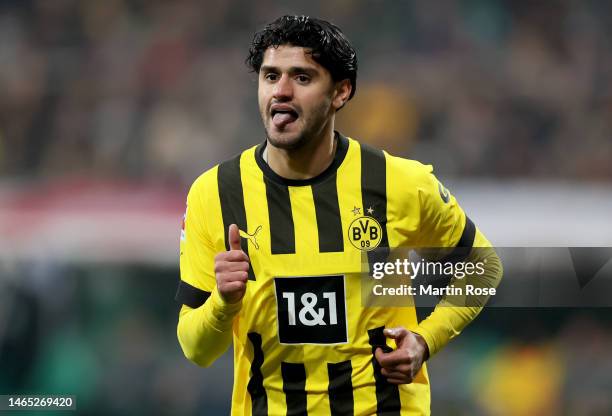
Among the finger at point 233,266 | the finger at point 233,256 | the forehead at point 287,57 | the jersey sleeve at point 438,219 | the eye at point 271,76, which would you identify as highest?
the forehead at point 287,57

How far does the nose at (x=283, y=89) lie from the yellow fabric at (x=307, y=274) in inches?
11.0

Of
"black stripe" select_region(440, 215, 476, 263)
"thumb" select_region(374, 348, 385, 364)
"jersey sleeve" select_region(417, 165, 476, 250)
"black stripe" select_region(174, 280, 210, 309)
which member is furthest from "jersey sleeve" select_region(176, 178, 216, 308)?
"black stripe" select_region(440, 215, 476, 263)

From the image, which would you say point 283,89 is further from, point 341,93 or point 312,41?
point 341,93

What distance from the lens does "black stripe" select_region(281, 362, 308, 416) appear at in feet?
9.86

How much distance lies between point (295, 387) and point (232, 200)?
60 centimetres

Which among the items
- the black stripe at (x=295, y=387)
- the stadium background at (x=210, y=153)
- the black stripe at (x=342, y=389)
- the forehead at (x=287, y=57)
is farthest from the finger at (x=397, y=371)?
the stadium background at (x=210, y=153)

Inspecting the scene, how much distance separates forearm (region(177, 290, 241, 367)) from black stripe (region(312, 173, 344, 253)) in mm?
384

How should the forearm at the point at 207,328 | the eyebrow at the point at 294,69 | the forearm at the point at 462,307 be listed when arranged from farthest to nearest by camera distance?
1. the forearm at the point at 462,307
2. the eyebrow at the point at 294,69
3. the forearm at the point at 207,328

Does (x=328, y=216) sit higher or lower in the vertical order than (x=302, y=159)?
lower

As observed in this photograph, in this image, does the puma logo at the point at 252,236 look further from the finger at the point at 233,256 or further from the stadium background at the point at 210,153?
the stadium background at the point at 210,153

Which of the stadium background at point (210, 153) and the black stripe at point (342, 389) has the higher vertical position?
the stadium background at point (210, 153)

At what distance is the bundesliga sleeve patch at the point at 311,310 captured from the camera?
9.82 feet

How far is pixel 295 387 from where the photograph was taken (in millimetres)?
3008

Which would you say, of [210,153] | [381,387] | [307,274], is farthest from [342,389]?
[210,153]
